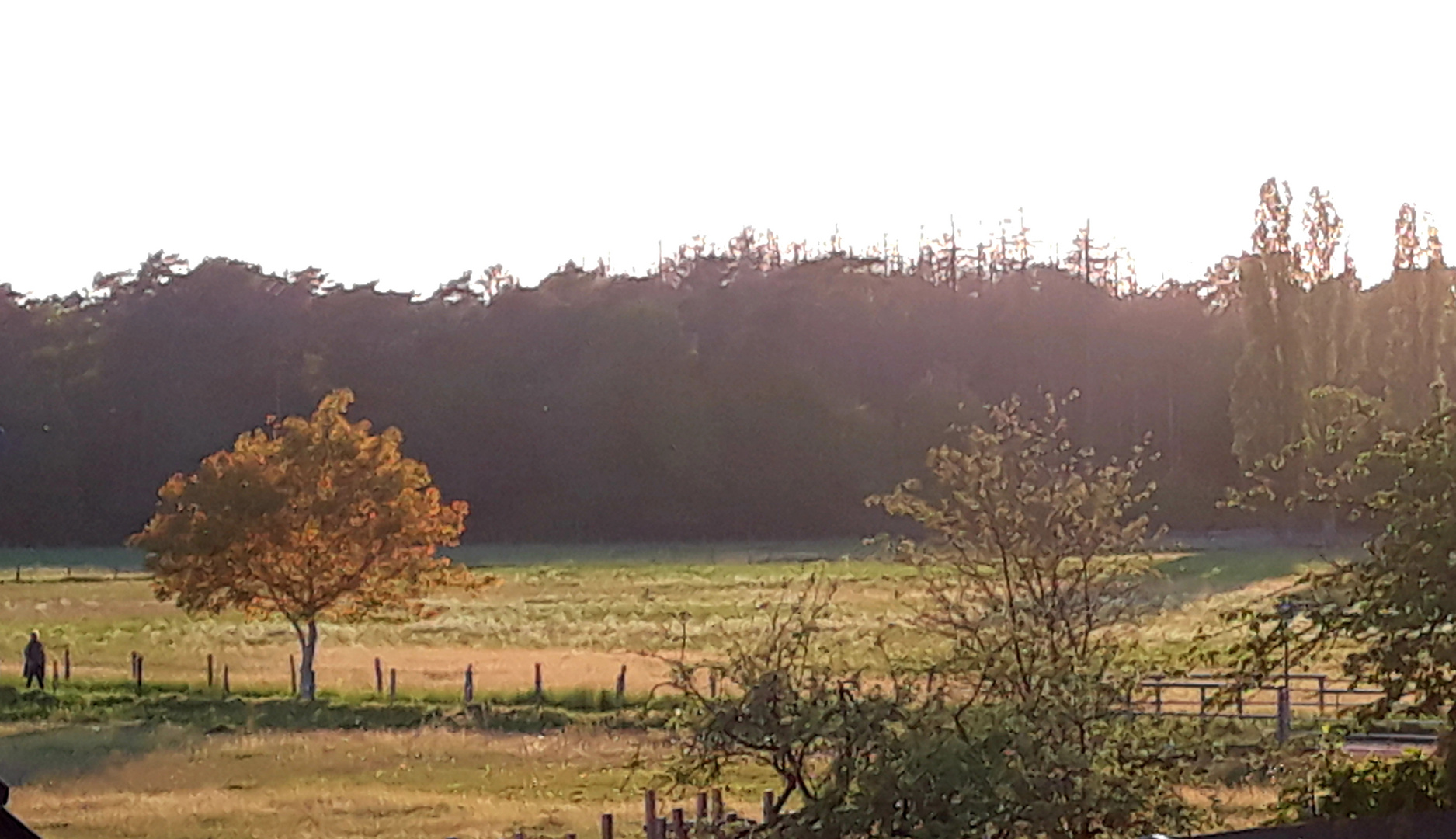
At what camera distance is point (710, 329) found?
9062 cm

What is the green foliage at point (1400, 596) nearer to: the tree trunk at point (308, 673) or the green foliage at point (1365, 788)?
the green foliage at point (1365, 788)

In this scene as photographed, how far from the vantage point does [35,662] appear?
3075 cm

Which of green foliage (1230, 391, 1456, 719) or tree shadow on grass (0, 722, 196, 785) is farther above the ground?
green foliage (1230, 391, 1456, 719)

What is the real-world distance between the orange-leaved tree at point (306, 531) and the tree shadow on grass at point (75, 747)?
202 inches

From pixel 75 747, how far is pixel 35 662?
616cm

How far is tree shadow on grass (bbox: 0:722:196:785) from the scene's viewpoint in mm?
22953

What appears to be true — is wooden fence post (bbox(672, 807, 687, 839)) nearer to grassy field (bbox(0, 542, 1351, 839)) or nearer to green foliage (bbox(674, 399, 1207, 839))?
grassy field (bbox(0, 542, 1351, 839))

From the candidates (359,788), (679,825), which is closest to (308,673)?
(359,788)

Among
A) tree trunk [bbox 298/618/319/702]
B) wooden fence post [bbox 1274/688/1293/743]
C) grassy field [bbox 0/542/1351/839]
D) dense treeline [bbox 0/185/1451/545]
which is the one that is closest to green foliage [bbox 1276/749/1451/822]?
grassy field [bbox 0/542/1351/839]

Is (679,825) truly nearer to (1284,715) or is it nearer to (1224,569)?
(1284,715)

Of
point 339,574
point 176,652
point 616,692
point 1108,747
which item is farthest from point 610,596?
point 1108,747

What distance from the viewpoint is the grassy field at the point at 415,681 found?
18.8m

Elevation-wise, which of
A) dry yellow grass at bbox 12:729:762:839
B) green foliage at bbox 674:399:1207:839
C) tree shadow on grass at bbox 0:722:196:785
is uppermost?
green foliage at bbox 674:399:1207:839

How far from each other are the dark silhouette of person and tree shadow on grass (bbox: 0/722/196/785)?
3.42 m
